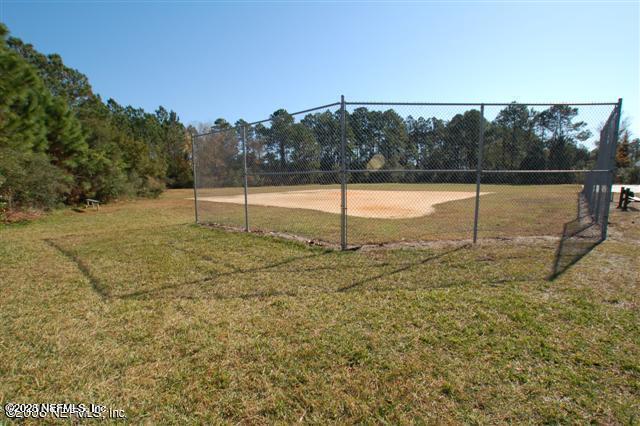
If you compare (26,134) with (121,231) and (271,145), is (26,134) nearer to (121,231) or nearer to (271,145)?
(121,231)

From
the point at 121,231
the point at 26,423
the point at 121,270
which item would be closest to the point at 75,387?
the point at 26,423

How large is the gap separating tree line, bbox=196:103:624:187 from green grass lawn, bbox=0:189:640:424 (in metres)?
2.07

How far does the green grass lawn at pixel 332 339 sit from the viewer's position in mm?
1948

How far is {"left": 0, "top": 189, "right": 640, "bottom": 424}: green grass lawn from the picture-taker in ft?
6.39

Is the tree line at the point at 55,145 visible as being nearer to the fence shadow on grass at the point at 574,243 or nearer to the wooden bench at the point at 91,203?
the wooden bench at the point at 91,203

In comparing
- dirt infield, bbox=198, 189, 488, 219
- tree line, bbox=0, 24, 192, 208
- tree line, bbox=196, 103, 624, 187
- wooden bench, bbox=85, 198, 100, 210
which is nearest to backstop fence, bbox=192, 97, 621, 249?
tree line, bbox=196, 103, 624, 187

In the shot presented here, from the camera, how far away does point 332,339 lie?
8.83ft

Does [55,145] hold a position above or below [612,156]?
above

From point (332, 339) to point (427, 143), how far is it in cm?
470

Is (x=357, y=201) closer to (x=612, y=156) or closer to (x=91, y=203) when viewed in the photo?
(x=612, y=156)

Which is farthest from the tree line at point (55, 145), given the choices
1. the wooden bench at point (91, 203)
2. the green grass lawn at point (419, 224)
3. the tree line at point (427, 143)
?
the tree line at point (427, 143)

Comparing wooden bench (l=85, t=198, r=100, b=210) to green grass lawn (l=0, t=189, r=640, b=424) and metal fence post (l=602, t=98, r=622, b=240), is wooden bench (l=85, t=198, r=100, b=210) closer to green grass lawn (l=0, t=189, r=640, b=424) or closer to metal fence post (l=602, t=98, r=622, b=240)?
green grass lawn (l=0, t=189, r=640, b=424)

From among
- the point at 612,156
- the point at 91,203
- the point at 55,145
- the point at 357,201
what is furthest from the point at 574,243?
the point at 91,203

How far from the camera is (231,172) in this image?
8391 mm
